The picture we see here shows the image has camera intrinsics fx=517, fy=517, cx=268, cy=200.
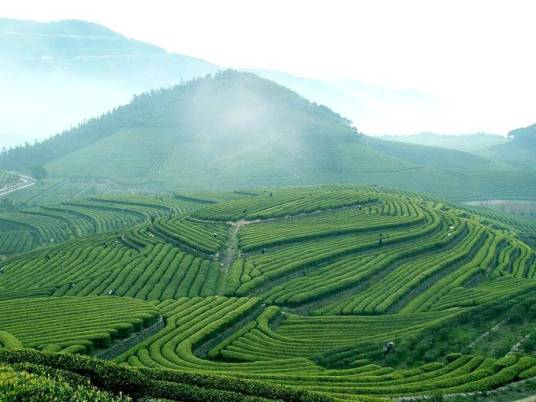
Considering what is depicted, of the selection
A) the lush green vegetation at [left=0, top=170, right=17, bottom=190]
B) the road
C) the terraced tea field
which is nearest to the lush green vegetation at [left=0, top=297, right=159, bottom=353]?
the terraced tea field

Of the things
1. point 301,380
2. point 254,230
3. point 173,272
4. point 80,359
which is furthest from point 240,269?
point 80,359

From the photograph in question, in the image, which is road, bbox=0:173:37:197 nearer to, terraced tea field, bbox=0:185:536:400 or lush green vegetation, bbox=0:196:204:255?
lush green vegetation, bbox=0:196:204:255

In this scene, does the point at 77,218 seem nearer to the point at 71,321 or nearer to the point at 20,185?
the point at 20,185

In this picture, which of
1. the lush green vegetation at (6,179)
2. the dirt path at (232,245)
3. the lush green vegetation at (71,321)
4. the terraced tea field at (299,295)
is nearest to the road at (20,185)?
the lush green vegetation at (6,179)

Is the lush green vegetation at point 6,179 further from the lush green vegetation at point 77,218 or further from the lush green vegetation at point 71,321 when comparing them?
the lush green vegetation at point 71,321

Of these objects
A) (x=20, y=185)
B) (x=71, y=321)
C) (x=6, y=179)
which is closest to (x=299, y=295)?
(x=71, y=321)

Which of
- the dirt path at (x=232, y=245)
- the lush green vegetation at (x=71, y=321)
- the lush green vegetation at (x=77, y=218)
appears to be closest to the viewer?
the lush green vegetation at (x=71, y=321)

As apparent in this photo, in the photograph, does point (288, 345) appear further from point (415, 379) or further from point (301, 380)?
point (415, 379)

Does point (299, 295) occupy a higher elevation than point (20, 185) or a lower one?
higher
